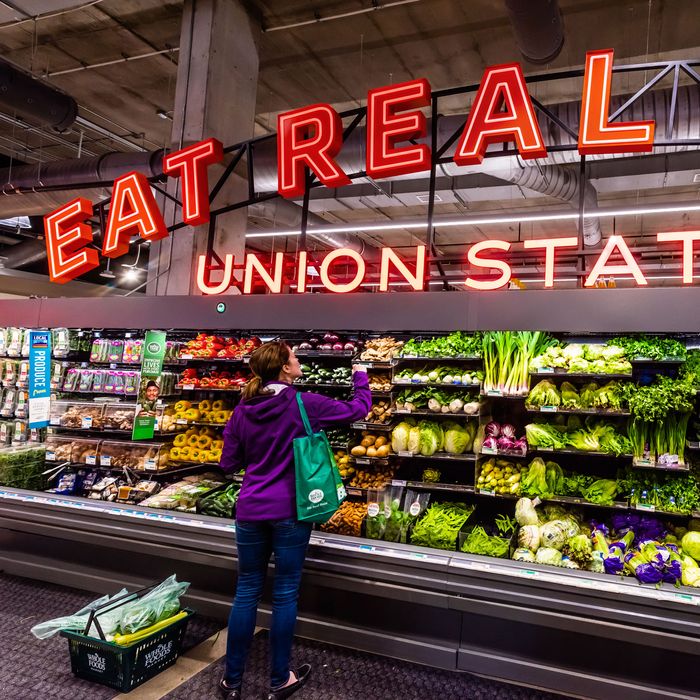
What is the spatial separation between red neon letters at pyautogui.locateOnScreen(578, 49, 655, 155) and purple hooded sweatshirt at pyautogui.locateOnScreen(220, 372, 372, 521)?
3.16 meters

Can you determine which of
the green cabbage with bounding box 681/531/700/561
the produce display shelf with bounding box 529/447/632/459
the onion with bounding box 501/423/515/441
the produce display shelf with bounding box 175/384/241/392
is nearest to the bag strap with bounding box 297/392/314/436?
the onion with bounding box 501/423/515/441

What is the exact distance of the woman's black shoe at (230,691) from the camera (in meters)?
3.15

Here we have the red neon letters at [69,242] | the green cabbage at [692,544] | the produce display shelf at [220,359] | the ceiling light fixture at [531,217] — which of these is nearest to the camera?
the green cabbage at [692,544]

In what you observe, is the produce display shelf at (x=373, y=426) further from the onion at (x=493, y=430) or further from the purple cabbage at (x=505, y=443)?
the purple cabbage at (x=505, y=443)

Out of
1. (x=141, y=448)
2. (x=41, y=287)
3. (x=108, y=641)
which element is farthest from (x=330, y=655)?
(x=41, y=287)

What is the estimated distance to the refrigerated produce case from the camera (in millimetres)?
3217

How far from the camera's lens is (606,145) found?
184 inches

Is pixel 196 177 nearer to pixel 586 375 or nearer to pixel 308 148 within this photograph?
pixel 308 148

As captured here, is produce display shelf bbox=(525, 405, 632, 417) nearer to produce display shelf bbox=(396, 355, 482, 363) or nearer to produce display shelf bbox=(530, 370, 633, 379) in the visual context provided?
produce display shelf bbox=(530, 370, 633, 379)

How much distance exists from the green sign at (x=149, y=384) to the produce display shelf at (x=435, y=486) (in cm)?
236

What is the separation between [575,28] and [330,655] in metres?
7.90

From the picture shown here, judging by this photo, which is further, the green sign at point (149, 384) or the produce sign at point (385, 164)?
the green sign at point (149, 384)

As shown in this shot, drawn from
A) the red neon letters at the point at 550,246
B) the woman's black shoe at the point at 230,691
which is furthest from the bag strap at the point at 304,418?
the red neon letters at the point at 550,246

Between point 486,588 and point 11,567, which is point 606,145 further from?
point 11,567
